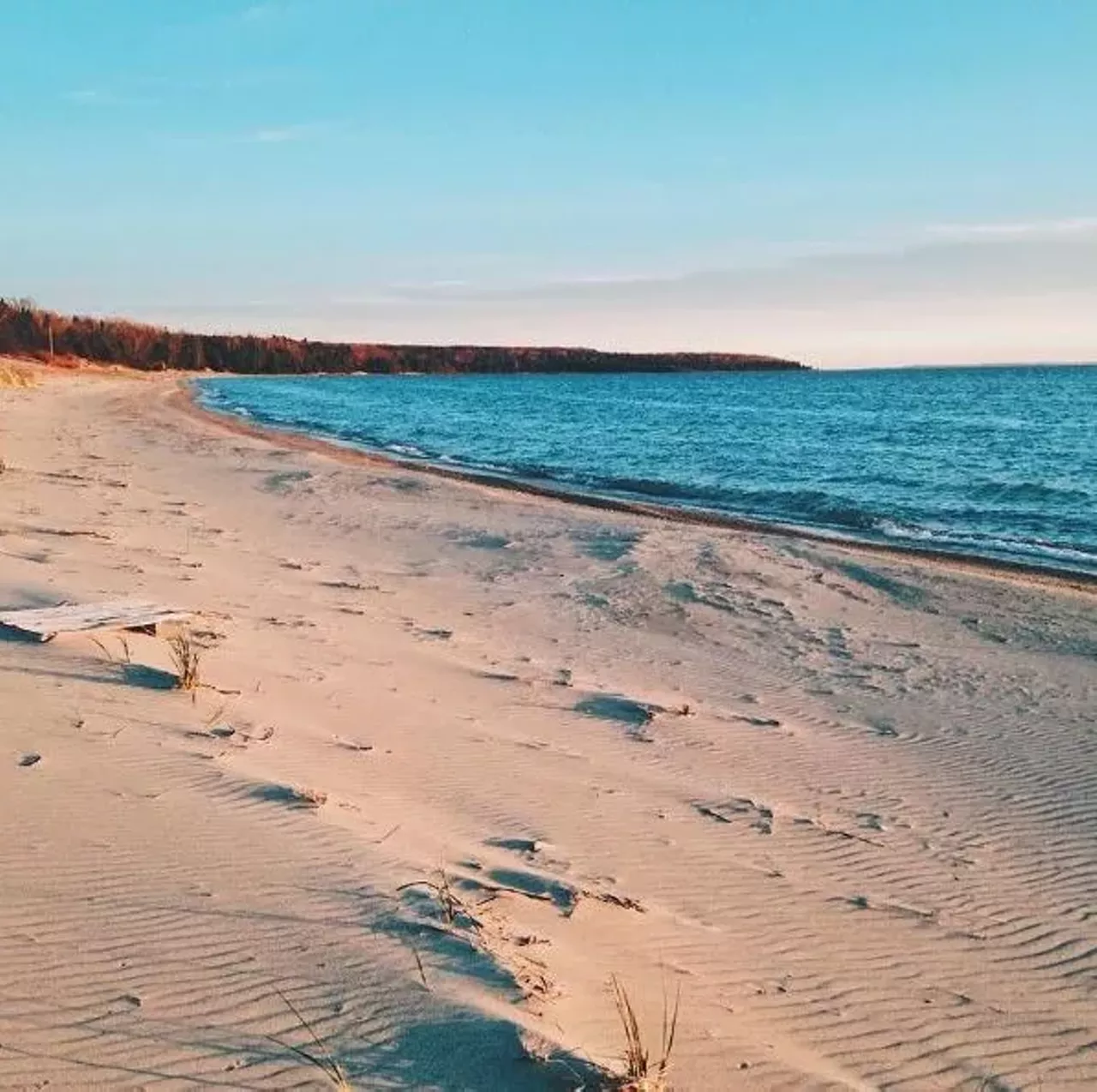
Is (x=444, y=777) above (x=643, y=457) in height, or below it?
below

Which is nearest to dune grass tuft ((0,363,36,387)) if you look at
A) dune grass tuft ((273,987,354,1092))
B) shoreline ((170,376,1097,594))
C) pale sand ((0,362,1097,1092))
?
shoreline ((170,376,1097,594))

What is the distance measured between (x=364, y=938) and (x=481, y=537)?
9.83 m

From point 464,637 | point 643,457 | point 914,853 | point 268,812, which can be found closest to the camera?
point 268,812

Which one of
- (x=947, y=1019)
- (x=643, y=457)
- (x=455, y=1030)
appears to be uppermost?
(x=643, y=457)

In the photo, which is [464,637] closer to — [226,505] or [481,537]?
[481,537]

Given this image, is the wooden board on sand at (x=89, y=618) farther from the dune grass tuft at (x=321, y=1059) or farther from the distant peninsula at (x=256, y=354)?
the distant peninsula at (x=256, y=354)

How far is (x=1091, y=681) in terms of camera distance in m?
8.33

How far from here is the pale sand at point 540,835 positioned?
3166mm

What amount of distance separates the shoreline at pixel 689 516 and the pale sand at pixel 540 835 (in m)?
2.64

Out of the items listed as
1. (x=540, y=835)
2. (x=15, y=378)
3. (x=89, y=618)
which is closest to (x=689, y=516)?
(x=89, y=618)

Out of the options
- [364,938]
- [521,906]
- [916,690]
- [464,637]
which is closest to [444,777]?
[521,906]

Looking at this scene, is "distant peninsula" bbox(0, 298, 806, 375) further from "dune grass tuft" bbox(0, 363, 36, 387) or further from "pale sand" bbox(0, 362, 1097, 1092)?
"pale sand" bbox(0, 362, 1097, 1092)

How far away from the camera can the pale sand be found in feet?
10.4

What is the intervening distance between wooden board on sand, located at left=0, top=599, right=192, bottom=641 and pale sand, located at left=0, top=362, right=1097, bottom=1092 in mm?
149
